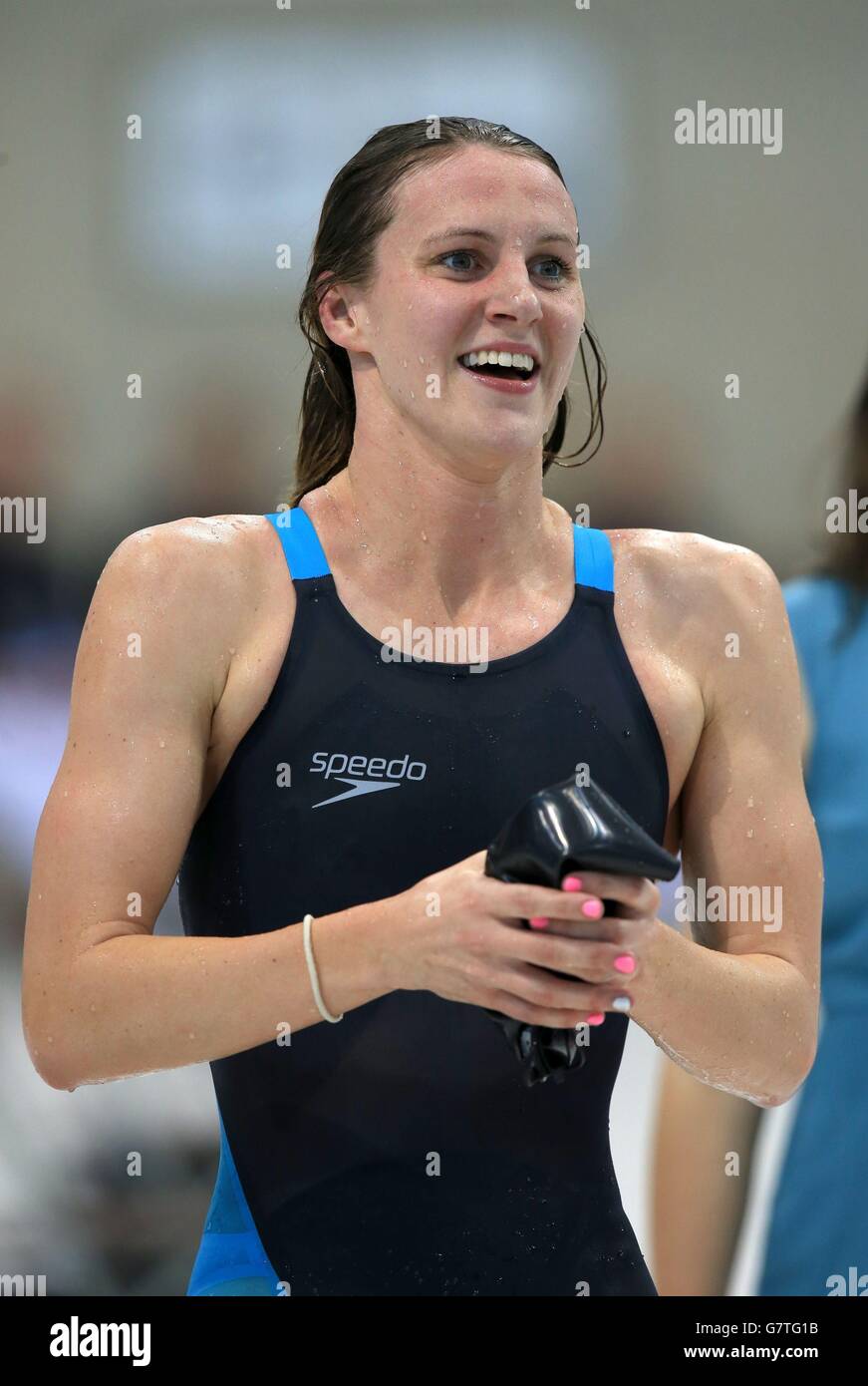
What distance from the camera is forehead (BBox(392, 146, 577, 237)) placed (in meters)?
1.12

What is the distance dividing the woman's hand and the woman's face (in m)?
0.36

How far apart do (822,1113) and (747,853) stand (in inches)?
21.6

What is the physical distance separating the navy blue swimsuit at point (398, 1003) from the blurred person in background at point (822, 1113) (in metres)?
0.47

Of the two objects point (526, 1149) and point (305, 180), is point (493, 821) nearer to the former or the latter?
point (526, 1149)

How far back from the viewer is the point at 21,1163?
6.08 feet

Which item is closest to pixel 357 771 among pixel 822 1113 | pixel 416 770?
pixel 416 770

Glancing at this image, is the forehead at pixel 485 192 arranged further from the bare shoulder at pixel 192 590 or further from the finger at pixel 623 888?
the finger at pixel 623 888

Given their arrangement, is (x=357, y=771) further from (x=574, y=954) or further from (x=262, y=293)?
(x=262, y=293)

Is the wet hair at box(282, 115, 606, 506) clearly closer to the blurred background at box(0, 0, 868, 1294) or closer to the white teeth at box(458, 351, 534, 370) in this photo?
the white teeth at box(458, 351, 534, 370)

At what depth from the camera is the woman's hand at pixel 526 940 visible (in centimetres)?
85

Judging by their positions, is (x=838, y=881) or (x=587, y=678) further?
(x=838, y=881)

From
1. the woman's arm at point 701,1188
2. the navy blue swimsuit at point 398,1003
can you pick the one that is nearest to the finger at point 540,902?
the navy blue swimsuit at point 398,1003

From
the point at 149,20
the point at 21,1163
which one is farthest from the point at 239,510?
the point at 21,1163

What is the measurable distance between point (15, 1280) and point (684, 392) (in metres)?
1.38
